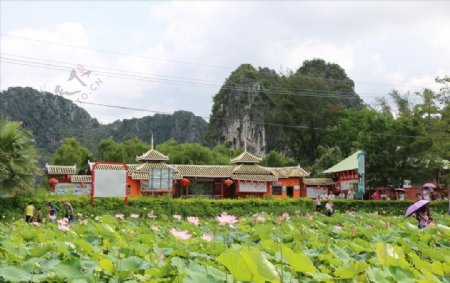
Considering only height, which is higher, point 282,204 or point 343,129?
point 343,129

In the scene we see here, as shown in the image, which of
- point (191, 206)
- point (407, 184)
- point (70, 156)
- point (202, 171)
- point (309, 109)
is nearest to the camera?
point (191, 206)

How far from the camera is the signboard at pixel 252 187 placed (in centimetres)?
2716

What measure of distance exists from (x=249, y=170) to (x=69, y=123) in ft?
155

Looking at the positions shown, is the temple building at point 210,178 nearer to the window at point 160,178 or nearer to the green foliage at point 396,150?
the window at point 160,178

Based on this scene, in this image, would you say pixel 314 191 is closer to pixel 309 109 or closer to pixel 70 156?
pixel 309 109

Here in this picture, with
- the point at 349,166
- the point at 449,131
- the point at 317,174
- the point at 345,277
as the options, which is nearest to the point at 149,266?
the point at 345,277

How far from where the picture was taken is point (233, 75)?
200 ft

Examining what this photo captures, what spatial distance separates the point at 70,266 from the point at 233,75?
59507 mm

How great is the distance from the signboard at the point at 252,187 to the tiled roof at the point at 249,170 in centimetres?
59

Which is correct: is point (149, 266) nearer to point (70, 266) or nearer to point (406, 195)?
point (70, 266)

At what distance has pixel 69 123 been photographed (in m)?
69.2

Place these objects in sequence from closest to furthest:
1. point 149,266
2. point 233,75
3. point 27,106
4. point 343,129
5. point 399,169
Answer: point 149,266
point 399,169
point 343,129
point 233,75
point 27,106

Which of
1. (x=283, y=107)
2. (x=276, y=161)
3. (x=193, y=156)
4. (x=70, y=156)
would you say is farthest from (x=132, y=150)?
(x=283, y=107)

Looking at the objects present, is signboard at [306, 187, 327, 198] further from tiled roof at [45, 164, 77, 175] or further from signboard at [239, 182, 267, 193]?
tiled roof at [45, 164, 77, 175]
